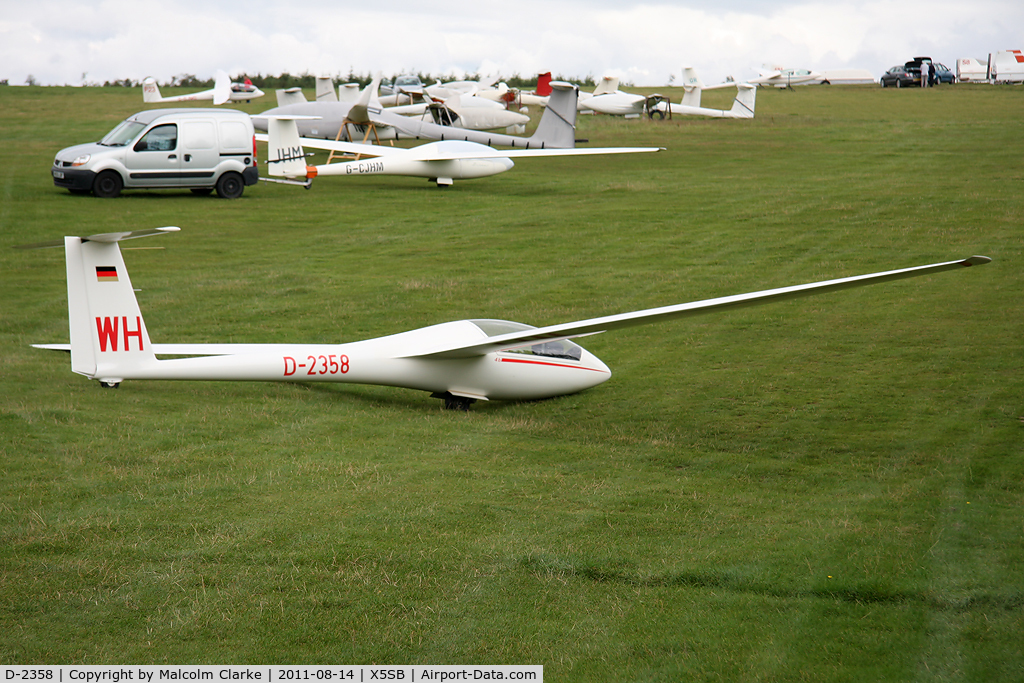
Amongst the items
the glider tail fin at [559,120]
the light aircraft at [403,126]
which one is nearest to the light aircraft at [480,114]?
the light aircraft at [403,126]

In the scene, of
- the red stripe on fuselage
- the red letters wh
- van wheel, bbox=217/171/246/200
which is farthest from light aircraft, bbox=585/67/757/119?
the red letters wh

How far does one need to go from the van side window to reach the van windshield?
11.3 inches

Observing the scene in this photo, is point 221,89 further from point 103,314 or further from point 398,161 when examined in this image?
point 103,314

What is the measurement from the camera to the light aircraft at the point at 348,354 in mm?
9367

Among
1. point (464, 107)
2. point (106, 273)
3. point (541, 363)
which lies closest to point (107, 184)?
point (106, 273)

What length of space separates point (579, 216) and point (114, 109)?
3818 centimetres

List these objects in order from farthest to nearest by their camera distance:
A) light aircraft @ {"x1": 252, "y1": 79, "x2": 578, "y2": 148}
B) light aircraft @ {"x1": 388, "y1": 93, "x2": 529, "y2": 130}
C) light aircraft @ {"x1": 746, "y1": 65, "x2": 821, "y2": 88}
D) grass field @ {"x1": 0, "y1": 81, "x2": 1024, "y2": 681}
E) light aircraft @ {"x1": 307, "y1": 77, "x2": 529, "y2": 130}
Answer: light aircraft @ {"x1": 746, "y1": 65, "x2": 821, "y2": 88}, light aircraft @ {"x1": 388, "y1": 93, "x2": 529, "y2": 130}, light aircraft @ {"x1": 307, "y1": 77, "x2": 529, "y2": 130}, light aircraft @ {"x1": 252, "y1": 79, "x2": 578, "y2": 148}, grass field @ {"x1": 0, "y1": 81, "x2": 1024, "y2": 681}

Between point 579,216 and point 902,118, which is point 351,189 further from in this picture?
point 902,118

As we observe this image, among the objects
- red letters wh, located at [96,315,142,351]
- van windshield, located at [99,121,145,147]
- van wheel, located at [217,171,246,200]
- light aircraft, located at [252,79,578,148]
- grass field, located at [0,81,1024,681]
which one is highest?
light aircraft, located at [252,79,578,148]

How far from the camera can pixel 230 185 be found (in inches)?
1043

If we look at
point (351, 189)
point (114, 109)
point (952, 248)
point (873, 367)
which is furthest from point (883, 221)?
point (114, 109)

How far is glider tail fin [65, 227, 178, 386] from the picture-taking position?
9.31 metres

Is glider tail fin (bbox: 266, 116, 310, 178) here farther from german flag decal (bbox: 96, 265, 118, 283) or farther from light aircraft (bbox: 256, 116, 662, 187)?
german flag decal (bbox: 96, 265, 118, 283)

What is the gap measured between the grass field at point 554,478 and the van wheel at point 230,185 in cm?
639
